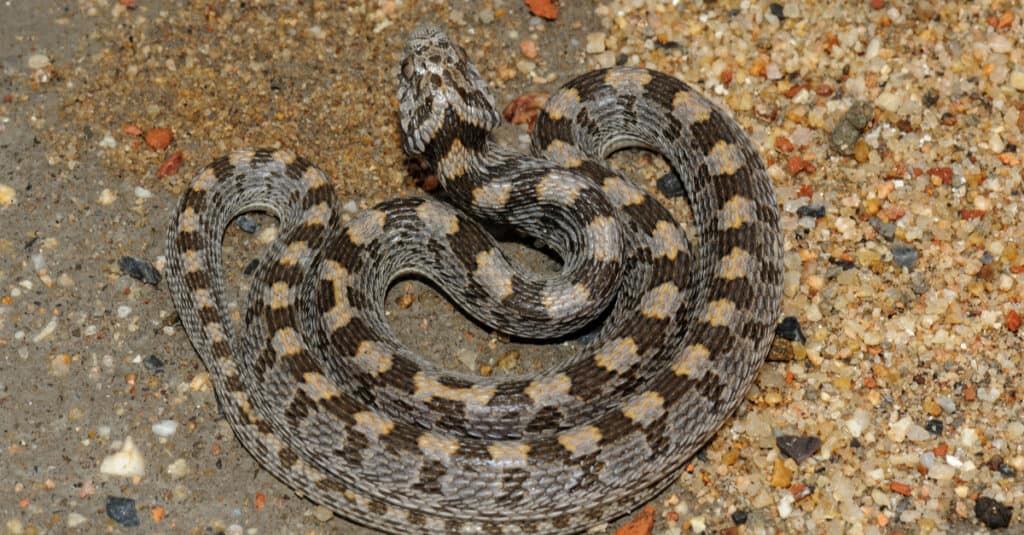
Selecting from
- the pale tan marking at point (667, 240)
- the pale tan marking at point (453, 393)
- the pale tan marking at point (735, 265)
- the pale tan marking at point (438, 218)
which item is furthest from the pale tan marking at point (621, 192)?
the pale tan marking at point (453, 393)

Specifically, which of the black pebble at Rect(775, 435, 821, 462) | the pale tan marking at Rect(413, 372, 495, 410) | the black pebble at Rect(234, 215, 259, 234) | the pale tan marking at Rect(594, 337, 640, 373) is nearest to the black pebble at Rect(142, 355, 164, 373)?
the black pebble at Rect(234, 215, 259, 234)

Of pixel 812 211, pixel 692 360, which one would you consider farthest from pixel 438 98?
pixel 812 211

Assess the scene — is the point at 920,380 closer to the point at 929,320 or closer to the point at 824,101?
the point at 929,320

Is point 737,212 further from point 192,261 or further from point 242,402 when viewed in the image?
point 192,261

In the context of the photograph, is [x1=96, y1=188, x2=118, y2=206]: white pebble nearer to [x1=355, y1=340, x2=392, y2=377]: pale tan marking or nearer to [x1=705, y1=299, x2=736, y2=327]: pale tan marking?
[x1=355, y1=340, x2=392, y2=377]: pale tan marking

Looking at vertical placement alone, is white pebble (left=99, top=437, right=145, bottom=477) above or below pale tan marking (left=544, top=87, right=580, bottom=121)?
below

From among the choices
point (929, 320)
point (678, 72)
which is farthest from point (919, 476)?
point (678, 72)

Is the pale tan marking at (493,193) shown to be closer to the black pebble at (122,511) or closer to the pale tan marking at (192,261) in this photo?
the pale tan marking at (192,261)
